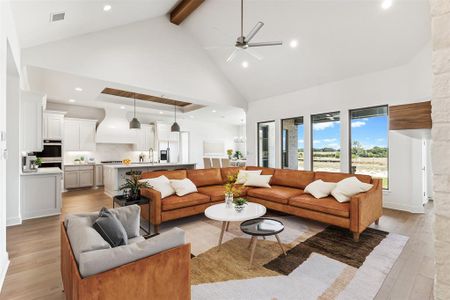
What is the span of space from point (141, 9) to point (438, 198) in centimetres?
531

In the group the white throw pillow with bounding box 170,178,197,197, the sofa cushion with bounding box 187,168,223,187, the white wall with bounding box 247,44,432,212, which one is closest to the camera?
the white throw pillow with bounding box 170,178,197,197

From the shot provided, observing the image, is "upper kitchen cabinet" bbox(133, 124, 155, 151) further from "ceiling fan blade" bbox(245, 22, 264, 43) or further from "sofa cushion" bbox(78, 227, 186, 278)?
"sofa cushion" bbox(78, 227, 186, 278)

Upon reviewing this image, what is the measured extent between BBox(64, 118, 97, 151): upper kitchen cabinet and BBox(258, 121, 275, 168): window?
5675 mm

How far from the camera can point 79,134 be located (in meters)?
7.37

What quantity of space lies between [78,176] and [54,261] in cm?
526

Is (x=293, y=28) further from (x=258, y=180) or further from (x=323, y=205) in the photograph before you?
(x=323, y=205)

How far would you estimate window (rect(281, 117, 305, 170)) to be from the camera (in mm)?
6480

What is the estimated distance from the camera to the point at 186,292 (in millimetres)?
1579

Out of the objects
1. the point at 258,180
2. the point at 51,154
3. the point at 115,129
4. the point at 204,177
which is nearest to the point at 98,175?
the point at 51,154

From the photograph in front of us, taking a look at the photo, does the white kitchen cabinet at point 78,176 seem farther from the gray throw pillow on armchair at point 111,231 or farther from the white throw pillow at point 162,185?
the gray throw pillow on armchair at point 111,231

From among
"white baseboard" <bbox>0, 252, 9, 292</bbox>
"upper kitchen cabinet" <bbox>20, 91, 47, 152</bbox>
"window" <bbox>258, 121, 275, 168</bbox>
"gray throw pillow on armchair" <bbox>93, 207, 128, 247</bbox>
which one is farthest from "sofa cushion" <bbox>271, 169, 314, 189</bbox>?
"upper kitchen cabinet" <bbox>20, 91, 47, 152</bbox>

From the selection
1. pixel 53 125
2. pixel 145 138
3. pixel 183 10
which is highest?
pixel 183 10

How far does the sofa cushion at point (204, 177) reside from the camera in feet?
15.4

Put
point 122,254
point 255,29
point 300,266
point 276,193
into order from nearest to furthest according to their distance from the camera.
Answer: point 122,254, point 300,266, point 255,29, point 276,193
